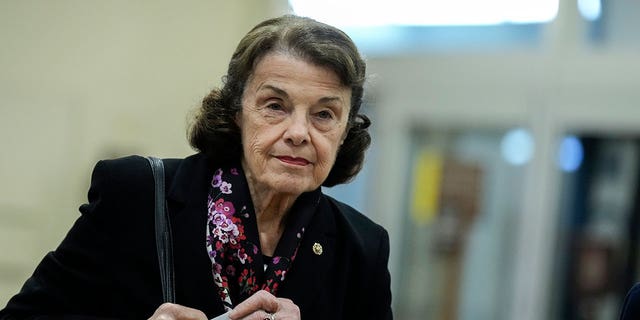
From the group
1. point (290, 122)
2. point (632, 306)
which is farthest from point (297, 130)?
point (632, 306)

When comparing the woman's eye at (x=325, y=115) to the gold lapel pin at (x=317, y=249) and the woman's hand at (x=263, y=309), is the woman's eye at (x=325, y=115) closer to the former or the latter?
the gold lapel pin at (x=317, y=249)

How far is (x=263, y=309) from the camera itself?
2.46 m

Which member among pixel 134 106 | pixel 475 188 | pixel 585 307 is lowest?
pixel 585 307

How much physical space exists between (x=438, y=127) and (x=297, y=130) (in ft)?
15.6

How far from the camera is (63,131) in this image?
22.9 feet

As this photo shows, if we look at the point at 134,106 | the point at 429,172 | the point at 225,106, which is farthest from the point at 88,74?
the point at 225,106

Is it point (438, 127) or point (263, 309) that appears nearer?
point (263, 309)

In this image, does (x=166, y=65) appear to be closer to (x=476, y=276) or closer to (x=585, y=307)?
(x=476, y=276)

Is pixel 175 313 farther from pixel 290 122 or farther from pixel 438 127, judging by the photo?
pixel 438 127

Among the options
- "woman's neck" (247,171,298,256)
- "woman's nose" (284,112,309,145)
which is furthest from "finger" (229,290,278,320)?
"woman's nose" (284,112,309,145)

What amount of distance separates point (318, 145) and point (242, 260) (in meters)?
0.34

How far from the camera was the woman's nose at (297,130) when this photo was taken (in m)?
2.62

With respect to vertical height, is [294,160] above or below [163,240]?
above

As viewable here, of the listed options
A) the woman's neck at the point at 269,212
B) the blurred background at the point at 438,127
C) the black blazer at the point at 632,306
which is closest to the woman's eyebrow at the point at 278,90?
the woman's neck at the point at 269,212
